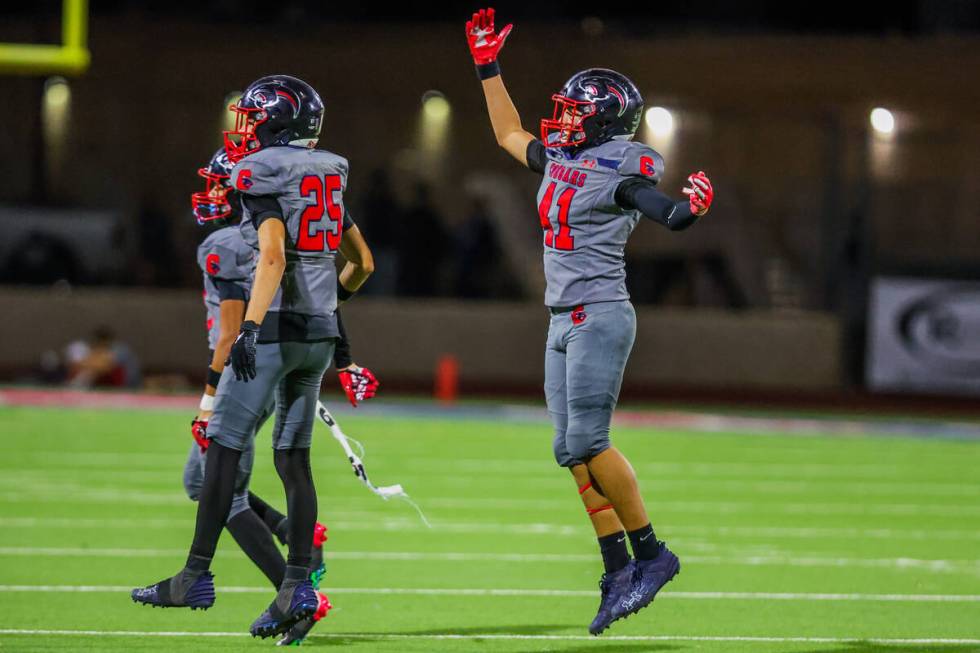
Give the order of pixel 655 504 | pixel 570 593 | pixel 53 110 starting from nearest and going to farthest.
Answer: pixel 570 593, pixel 655 504, pixel 53 110

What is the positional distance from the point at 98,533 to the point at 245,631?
10.4ft

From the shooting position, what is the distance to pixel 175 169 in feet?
80.0

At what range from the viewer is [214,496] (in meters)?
6.20

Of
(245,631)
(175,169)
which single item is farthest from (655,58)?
(245,631)

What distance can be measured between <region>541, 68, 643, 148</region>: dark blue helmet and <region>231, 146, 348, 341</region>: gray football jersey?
895mm

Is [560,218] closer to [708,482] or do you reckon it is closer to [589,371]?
[589,371]

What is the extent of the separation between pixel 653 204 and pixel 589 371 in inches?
27.2

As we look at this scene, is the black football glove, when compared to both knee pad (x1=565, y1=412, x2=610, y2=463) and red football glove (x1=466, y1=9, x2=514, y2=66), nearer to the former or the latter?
knee pad (x1=565, y1=412, x2=610, y2=463)

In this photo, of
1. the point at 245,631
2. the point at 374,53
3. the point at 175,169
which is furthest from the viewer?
the point at 374,53

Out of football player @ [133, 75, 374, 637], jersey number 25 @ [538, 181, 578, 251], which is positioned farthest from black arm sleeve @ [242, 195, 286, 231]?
jersey number 25 @ [538, 181, 578, 251]

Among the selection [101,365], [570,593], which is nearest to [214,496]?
[570,593]

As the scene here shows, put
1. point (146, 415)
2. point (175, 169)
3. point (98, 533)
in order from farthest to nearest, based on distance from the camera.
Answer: point (175, 169) → point (146, 415) → point (98, 533)

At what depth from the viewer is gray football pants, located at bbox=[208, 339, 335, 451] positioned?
20.2ft

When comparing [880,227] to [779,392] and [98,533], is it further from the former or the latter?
[98,533]
